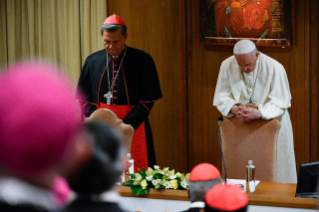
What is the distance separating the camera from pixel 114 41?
3.61 meters

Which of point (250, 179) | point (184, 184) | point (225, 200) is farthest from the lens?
point (250, 179)

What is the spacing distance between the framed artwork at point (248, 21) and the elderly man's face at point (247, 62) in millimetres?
946

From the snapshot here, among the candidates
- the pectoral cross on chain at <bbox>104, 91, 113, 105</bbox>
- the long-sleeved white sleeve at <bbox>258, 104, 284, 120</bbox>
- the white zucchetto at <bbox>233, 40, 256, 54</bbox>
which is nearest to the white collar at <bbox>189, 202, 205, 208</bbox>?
the long-sleeved white sleeve at <bbox>258, 104, 284, 120</bbox>

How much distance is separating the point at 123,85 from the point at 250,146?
4.28 feet

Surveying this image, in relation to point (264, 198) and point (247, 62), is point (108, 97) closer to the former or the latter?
point (247, 62)

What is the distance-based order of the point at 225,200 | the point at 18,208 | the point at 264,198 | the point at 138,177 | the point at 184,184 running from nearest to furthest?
the point at 225,200
the point at 18,208
the point at 264,198
the point at 184,184
the point at 138,177

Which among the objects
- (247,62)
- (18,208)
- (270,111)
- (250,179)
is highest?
(247,62)

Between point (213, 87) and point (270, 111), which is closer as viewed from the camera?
point (270, 111)

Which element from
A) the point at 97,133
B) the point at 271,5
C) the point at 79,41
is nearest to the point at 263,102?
the point at 271,5

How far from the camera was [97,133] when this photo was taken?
2.49 ft

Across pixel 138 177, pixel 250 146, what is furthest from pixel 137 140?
pixel 138 177

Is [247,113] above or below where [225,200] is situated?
below

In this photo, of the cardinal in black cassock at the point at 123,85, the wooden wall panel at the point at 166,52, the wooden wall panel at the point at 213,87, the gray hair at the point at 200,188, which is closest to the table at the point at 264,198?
the gray hair at the point at 200,188

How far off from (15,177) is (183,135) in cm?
415
